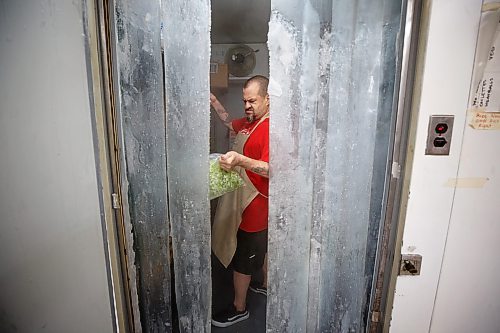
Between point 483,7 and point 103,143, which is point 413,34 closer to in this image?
point 483,7

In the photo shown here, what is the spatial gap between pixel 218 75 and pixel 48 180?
97.4 inches

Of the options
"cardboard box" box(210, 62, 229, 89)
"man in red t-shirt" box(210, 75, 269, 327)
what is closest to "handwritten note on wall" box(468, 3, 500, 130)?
"man in red t-shirt" box(210, 75, 269, 327)

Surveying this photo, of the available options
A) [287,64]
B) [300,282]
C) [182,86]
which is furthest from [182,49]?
[300,282]

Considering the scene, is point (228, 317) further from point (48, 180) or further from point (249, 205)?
point (48, 180)

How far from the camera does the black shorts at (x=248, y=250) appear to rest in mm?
1941

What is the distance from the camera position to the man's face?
5.73 ft

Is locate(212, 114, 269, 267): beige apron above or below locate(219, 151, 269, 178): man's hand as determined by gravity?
below

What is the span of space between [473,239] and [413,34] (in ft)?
2.67

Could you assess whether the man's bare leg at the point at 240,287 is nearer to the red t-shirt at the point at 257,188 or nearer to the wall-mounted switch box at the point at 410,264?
the red t-shirt at the point at 257,188

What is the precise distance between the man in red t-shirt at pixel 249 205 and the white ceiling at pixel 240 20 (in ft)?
4.02

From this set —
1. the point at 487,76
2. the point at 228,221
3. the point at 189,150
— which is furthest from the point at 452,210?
the point at 228,221

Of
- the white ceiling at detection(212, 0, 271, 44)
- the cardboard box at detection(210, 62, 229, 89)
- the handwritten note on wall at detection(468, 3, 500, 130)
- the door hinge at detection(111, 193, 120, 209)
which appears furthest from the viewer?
the cardboard box at detection(210, 62, 229, 89)

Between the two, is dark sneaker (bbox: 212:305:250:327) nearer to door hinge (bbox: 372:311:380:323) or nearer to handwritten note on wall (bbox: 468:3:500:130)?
door hinge (bbox: 372:311:380:323)

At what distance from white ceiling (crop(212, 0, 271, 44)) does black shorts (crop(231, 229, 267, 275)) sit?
209 cm
